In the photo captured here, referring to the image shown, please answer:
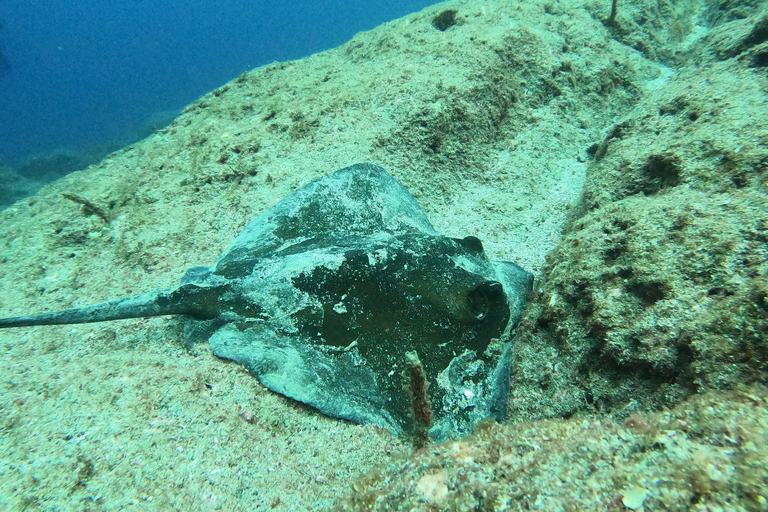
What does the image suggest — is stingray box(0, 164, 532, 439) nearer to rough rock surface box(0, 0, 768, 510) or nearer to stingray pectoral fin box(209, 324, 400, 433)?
stingray pectoral fin box(209, 324, 400, 433)

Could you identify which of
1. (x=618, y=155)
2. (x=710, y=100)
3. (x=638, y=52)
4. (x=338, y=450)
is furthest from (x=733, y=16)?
(x=338, y=450)

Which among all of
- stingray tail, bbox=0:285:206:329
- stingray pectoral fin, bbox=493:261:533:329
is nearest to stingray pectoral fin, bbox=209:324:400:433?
stingray tail, bbox=0:285:206:329

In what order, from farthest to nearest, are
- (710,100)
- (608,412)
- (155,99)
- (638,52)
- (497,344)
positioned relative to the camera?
(155,99) < (638,52) < (710,100) < (497,344) < (608,412)

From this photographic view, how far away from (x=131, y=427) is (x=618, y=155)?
4786mm

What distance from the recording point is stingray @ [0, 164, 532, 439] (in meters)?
A: 2.39

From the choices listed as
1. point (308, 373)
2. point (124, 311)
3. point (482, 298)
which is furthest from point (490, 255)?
point (124, 311)

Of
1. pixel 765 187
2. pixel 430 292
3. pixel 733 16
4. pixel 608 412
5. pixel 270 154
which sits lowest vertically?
pixel 608 412

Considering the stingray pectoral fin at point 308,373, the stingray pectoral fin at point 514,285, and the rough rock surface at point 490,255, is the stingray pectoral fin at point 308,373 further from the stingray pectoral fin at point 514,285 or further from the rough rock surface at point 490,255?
the stingray pectoral fin at point 514,285

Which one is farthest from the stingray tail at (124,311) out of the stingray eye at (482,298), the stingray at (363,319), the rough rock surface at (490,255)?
the stingray eye at (482,298)

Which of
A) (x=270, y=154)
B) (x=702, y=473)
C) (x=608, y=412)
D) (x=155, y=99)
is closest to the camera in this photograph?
(x=702, y=473)

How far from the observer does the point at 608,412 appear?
207 centimetres

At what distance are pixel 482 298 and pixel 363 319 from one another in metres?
0.92

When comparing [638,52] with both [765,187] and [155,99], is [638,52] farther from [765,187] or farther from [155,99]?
[155,99]

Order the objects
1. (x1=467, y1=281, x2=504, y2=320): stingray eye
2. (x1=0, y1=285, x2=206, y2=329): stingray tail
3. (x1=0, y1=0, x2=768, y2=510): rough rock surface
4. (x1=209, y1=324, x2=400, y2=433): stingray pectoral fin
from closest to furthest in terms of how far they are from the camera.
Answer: (x1=0, y1=0, x2=768, y2=510): rough rock surface < (x1=209, y1=324, x2=400, y2=433): stingray pectoral fin < (x1=467, y1=281, x2=504, y2=320): stingray eye < (x1=0, y1=285, x2=206, y2=329): stingray tail
